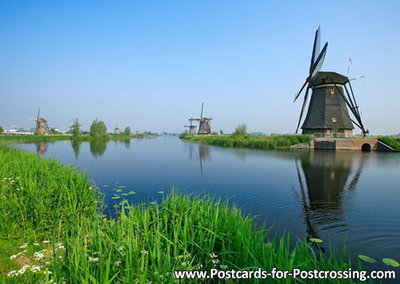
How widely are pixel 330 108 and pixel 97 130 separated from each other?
5437cm

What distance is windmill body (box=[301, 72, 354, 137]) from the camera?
90.6 ft

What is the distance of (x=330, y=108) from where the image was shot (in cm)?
2800

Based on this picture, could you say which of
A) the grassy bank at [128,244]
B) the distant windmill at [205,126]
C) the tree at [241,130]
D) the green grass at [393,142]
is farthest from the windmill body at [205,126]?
the grassy bank at [128,244]

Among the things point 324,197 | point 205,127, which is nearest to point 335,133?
point 324,197

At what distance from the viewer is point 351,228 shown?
5.04 m

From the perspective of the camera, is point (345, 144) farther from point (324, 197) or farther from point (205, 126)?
point (205, 126)

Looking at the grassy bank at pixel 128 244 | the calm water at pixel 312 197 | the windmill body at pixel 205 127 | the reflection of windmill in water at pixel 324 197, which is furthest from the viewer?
the windmill body at pixel 205 127

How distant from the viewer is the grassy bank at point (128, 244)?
216 cm

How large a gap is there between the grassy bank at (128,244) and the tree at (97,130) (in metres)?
54.5

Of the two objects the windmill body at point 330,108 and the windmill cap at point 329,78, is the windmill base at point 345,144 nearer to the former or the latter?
the windmill body at point 330,108

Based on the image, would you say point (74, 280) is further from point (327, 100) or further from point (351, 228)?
point (327, 100)

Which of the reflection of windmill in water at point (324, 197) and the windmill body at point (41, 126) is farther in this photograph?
the windmill body at point (41, 126)

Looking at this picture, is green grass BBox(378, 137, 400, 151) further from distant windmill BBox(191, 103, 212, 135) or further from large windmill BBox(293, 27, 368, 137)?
distant windmill BBox(191, 103, 212, 135)

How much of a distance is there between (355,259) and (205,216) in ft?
9.55
